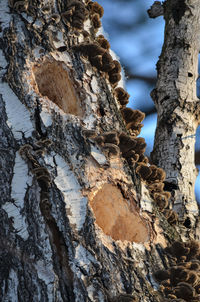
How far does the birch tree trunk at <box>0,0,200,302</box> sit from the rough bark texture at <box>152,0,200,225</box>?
15.0 inches

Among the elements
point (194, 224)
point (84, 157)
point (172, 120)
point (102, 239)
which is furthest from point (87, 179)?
point (172, 120)

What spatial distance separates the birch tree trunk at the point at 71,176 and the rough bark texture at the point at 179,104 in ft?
1.25

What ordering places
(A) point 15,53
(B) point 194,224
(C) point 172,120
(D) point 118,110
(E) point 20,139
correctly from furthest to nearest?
(C) point 172,120 < (B) point 194,224 < (D) point 118,110 < (A) point 15,53 < (E) point 20,139

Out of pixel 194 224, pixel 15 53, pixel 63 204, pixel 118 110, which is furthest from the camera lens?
pixel 194 224

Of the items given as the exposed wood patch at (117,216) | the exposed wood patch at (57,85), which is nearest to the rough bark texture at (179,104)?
the exposed wood patch at (117,216)

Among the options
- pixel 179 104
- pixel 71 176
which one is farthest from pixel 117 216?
pixel 179 104

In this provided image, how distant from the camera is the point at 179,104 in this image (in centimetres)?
296

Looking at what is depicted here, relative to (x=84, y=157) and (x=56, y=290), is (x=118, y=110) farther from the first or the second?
(x=56, y=290)

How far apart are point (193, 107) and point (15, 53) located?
1512mm

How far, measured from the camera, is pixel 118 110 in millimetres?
2258

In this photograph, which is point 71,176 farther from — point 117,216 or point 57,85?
point 57,85

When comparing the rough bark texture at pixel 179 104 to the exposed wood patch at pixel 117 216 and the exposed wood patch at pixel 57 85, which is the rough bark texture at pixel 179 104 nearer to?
the exposed wood patch at pixel 117 216

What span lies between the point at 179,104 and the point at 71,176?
4.87 feet

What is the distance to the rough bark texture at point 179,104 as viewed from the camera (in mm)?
2697
